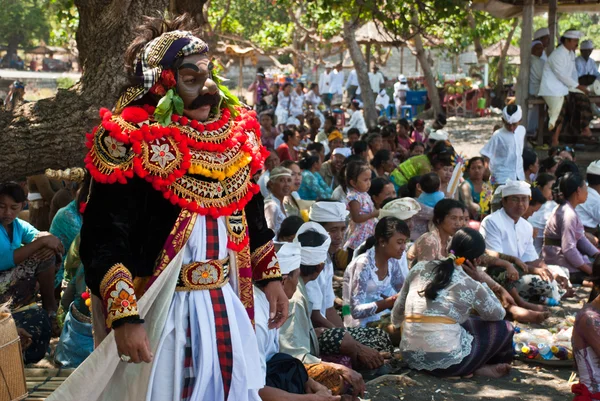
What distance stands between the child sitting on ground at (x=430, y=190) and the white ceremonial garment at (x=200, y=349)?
538 centimetres

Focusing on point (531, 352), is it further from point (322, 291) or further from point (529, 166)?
point (529, 166)

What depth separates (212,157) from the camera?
3.37 metres

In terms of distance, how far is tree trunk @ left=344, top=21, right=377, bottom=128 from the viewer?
681 inches

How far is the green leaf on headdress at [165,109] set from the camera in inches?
128

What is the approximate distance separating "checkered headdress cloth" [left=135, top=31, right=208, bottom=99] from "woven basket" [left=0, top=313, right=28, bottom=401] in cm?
131

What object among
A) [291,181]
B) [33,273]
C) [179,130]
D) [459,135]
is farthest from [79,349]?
[459,135]

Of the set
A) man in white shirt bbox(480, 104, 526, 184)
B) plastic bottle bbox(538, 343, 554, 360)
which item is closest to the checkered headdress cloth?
plastic bottle bbox(538, 343, 554, 360)

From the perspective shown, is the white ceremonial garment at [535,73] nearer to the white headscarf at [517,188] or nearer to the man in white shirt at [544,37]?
the man in white shirt at [544,37]

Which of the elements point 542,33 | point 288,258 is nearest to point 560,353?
point 288,258

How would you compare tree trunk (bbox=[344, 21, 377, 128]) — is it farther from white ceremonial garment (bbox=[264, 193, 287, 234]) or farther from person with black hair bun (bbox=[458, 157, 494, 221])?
white ceremonial garment (bbox=[264, 193, 287, 234])

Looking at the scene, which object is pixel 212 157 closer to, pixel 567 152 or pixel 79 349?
pixel 79 349

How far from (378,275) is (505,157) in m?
5.17

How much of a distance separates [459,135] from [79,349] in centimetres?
1739

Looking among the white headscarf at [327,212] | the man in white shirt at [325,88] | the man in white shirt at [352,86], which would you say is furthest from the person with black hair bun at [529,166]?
the man in white shirt at [352,86]
